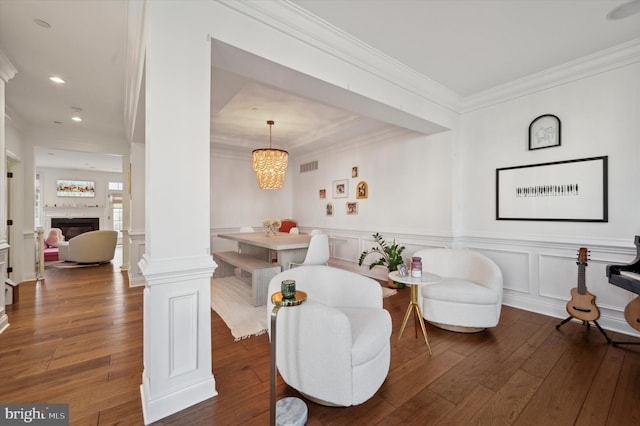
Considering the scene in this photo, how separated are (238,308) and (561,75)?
15.2 ft

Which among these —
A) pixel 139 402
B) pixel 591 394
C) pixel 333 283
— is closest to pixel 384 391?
pixel 333 283

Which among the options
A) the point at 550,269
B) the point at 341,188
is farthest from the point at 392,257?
the point at 341,188

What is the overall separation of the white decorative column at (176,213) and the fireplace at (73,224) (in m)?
10.5

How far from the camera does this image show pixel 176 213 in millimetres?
1681

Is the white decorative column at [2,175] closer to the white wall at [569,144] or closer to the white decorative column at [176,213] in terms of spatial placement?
the white decorative column at [176,213]

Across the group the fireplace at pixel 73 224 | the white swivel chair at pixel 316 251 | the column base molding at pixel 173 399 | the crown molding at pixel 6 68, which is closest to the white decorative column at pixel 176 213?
the column base molding at pixel 173 399

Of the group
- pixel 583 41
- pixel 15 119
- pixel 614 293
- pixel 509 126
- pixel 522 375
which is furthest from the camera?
pixel 15 119

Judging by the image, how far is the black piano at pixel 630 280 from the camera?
2.17m

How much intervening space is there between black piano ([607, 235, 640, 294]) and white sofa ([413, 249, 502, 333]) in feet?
2.71

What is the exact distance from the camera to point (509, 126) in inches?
138

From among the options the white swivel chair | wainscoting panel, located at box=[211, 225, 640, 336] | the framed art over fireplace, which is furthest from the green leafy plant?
the framed art over fireplace

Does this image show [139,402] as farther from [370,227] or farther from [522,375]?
[370,227]

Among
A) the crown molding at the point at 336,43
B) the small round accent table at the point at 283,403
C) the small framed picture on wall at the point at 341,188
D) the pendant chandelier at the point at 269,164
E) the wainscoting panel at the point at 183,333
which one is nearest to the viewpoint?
the small round accent table at the point at 283,403

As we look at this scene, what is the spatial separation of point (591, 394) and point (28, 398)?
3.78 m
